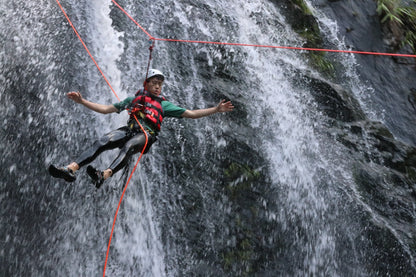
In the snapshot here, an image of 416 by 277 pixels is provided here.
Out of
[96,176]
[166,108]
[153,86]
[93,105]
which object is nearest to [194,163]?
[166,108]

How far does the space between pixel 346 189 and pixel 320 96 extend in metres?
2.08

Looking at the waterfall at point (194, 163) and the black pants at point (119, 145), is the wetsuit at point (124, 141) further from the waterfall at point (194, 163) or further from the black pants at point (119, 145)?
the waterfall at point (194, 163)

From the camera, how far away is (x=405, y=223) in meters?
7.47

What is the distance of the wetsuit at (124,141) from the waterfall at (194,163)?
1.47 m

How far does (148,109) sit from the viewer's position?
17.6 ft

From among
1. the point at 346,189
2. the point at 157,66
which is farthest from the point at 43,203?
the point at 346,189

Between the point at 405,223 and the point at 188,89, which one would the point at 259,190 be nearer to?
the point at 188,89

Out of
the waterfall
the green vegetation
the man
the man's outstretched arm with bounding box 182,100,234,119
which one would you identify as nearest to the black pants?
the man

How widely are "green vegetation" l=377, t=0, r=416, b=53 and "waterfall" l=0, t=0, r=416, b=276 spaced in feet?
8.04

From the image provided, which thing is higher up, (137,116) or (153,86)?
(153,86)

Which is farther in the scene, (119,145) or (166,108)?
(166,108)

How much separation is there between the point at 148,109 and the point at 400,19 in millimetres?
7855

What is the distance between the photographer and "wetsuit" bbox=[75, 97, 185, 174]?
4883 mm

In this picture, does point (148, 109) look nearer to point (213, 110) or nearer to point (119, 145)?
point (119, 145)
